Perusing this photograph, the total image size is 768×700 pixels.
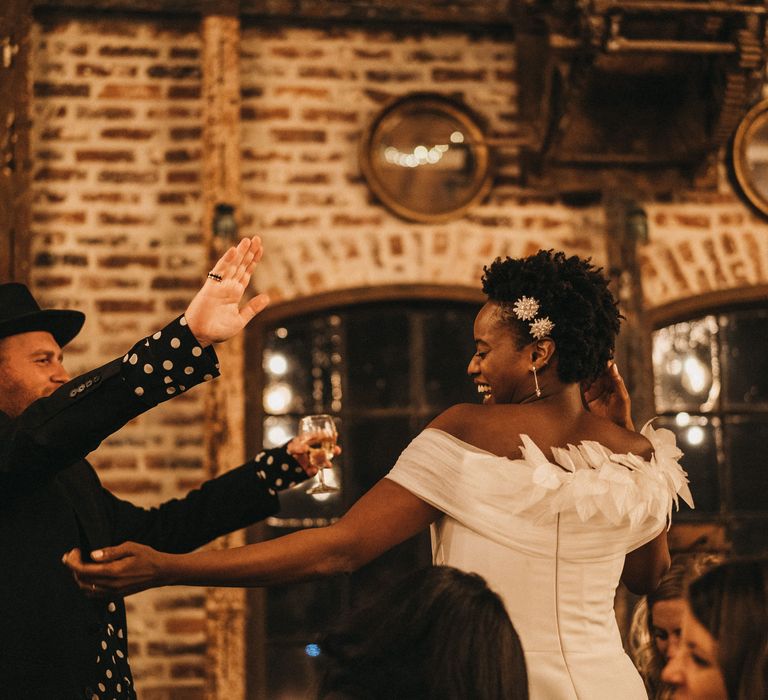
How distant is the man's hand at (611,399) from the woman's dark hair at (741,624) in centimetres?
81

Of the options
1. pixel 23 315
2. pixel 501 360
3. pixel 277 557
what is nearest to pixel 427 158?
pixel 23 315

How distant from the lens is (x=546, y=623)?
217 cm

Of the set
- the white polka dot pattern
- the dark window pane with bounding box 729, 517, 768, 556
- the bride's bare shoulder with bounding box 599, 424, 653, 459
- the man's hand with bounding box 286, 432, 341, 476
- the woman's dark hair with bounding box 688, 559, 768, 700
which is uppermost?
the bride's bare shoulder with bounding box 599, 424, 653, 459

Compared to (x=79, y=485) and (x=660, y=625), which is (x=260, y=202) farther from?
(x=660, y=625)

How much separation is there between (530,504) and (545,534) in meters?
0.08

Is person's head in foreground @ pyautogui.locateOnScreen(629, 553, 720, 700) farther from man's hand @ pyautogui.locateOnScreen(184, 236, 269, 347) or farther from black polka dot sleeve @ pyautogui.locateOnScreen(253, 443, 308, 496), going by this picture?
man's hand @ pyautogui.locateOnScreen(184, 236, 269, 347)

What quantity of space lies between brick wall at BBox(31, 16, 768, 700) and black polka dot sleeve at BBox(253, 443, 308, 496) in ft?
4.99

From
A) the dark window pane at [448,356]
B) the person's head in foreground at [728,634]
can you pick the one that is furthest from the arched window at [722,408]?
the person's head in foreground at [728,634]

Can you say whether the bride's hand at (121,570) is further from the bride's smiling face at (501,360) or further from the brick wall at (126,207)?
the brick wall at (126,207)

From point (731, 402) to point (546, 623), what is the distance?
112 inches

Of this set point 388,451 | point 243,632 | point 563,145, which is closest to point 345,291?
point 388,451

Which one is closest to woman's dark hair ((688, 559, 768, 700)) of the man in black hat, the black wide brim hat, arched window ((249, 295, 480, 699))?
the man in black hat

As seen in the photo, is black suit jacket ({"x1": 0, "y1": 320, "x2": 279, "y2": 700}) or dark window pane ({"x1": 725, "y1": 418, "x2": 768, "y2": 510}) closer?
black suit jacket ({"x1": 0, "y1": 320, "x2": 279, "y2": 700})

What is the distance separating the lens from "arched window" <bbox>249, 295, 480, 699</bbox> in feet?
14.9
